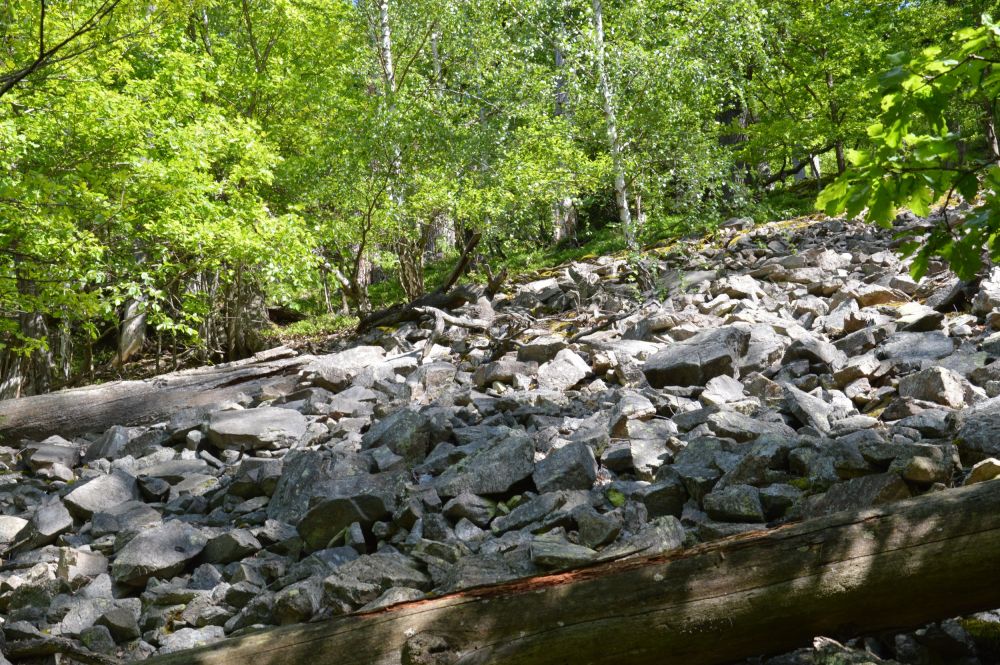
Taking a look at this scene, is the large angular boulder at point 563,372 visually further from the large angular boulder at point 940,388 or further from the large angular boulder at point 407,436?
the large angular boulder at point 940,388

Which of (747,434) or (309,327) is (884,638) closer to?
(747,434)

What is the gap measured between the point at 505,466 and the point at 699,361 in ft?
9.37

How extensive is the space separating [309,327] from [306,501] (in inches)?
491

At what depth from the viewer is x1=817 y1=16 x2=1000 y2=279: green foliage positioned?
2783mm

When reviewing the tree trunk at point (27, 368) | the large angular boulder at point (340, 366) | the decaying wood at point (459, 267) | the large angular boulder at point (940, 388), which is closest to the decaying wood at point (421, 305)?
the decaying wood at point (459, 267)

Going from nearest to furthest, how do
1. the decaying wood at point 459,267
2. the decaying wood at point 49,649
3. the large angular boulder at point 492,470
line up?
the decaying wood at point 49,649 → the large angular boulder at point 492,470 → the decaying wood at point 459,267

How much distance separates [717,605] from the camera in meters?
2.44

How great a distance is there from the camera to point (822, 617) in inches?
96.2

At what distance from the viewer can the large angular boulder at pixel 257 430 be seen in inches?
297

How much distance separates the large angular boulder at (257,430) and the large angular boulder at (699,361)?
3.60 m

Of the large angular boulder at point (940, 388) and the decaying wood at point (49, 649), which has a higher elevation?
the decaying wood at point (49, 649)

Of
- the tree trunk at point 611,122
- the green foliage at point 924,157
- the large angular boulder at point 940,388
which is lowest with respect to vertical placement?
the large angular boulder at point 940,388

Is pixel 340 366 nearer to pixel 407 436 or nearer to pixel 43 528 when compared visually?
pixel 407 436

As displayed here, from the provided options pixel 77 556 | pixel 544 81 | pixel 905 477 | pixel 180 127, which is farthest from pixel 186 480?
pixel 544 81
